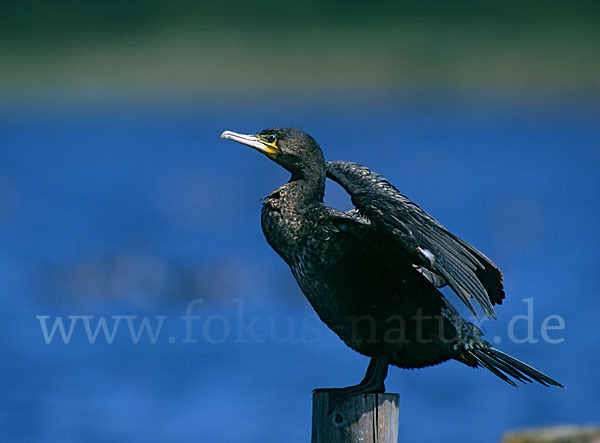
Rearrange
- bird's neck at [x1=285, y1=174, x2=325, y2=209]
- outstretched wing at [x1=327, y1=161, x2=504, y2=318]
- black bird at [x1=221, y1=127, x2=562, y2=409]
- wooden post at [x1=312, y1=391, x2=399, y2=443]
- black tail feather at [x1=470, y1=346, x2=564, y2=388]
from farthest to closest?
bird's neck at [x1=285, y1=174, x2=325, y2=209] → black tail feather at [x1=470, y1=346, x2=564, y2=388] → black bird at [x1=221, y1=127, x2=562, y2=409] → wooden post at [x1=312, y1=391, x2=399, y2=443] → outstretched wing at [x1=327, y1=161, x2=504, y2=318]

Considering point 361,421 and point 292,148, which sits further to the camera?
point 292,148

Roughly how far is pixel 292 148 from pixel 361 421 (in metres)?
1.19

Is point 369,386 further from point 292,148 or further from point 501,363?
point 292,148

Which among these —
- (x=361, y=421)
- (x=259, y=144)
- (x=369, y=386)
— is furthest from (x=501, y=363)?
(x=259, y=144)

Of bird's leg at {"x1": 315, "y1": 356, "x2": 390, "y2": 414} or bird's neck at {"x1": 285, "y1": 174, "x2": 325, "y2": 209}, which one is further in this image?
bird's neck at {"x1": 285, "y1": 174, "x2": 325, "y2": 209}

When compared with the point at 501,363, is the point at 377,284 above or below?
above

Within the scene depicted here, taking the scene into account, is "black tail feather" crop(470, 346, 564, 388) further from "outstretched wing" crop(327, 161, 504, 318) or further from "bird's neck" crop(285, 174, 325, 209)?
"bird's neck" crop(285, 174, 325, 209)

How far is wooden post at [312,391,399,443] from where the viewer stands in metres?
3.86

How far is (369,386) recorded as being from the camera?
13.2 feet

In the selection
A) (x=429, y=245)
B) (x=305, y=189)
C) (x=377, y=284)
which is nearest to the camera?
(x=429, y=245)

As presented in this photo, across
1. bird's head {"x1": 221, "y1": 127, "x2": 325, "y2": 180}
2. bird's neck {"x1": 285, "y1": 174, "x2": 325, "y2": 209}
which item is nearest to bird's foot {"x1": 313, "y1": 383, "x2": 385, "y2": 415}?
bird's neck {"x1": 285, "y1": 174, "x2": 325, "y2": 209}

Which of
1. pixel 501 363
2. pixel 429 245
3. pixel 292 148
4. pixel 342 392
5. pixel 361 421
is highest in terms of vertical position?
pixel 292 148

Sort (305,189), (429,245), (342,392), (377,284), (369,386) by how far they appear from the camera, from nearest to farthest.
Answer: (429,245)
(342,392)
(369,386)
(377,284)
(305,189)

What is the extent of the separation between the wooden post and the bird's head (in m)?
1.03
